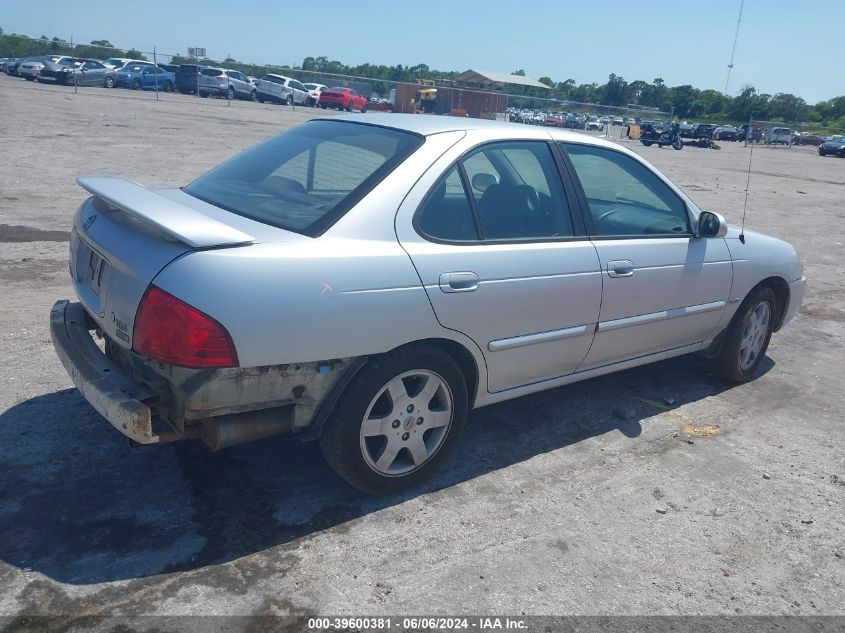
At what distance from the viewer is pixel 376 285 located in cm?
326

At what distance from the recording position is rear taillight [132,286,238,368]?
113 inches

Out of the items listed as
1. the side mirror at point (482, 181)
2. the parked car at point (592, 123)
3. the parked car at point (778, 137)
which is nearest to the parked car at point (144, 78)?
the parked car at point (592, 123)

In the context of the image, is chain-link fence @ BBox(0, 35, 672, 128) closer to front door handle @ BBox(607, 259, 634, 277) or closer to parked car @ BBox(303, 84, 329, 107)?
parked car @ BBox(303, 84, 329, 107)

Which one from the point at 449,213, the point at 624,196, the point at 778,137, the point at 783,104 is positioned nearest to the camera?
the point at 449,213

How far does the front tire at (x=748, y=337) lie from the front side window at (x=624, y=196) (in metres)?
0.96

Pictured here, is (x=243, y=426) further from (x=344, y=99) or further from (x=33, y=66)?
(x=344, y=99)

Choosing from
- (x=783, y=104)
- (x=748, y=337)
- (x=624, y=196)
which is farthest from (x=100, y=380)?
(x=783, y=104)

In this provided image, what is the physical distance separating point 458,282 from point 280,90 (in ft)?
140

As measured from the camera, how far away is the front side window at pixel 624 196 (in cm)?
441

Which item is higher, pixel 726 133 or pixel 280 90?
pixel 726 133

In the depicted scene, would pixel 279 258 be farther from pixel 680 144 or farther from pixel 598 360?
pixel 680 144

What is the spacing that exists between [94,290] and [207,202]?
709 millimetres

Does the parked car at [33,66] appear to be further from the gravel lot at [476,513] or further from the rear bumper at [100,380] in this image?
the rear bumper at [100,380]

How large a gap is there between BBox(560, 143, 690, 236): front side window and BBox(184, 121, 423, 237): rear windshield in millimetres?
1180
